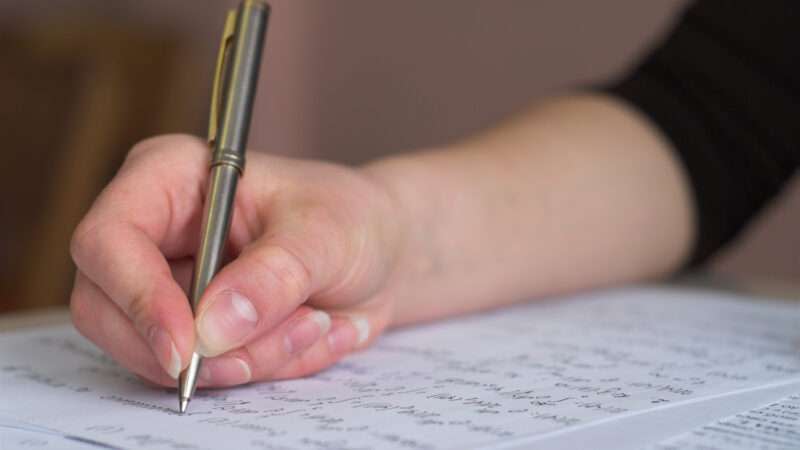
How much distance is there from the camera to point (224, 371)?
1.48 feet

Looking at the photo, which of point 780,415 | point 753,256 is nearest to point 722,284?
point 780,415

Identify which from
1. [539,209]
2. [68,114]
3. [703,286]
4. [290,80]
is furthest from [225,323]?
[68,114]

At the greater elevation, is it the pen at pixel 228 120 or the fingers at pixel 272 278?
the pen at pixel 228 120

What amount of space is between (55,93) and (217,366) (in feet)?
6.34

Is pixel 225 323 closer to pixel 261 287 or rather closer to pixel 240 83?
pixel 261 287

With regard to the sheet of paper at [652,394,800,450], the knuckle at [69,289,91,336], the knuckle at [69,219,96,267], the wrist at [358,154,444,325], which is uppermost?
the wrist at [358,154,444,325]

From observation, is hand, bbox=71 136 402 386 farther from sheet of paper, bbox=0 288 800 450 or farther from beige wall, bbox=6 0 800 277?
beige wall, bbox=6 0 800 277

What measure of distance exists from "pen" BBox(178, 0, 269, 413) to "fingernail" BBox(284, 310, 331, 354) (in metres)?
0.06

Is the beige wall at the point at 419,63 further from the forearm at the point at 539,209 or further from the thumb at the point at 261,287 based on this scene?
the thumb at the point at 261,287

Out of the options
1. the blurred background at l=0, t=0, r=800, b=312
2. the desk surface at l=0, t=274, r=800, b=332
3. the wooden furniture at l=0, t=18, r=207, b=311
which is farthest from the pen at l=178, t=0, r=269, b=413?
the wooden furniture at l=0, t=18, r=207, b=311

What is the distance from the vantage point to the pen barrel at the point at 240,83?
48 centimetres

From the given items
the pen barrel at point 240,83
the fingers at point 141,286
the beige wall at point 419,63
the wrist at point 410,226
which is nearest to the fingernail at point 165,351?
the fingers at point 141,286

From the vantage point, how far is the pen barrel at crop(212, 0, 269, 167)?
0.48 meters

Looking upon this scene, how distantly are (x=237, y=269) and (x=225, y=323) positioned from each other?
1.0 inches
